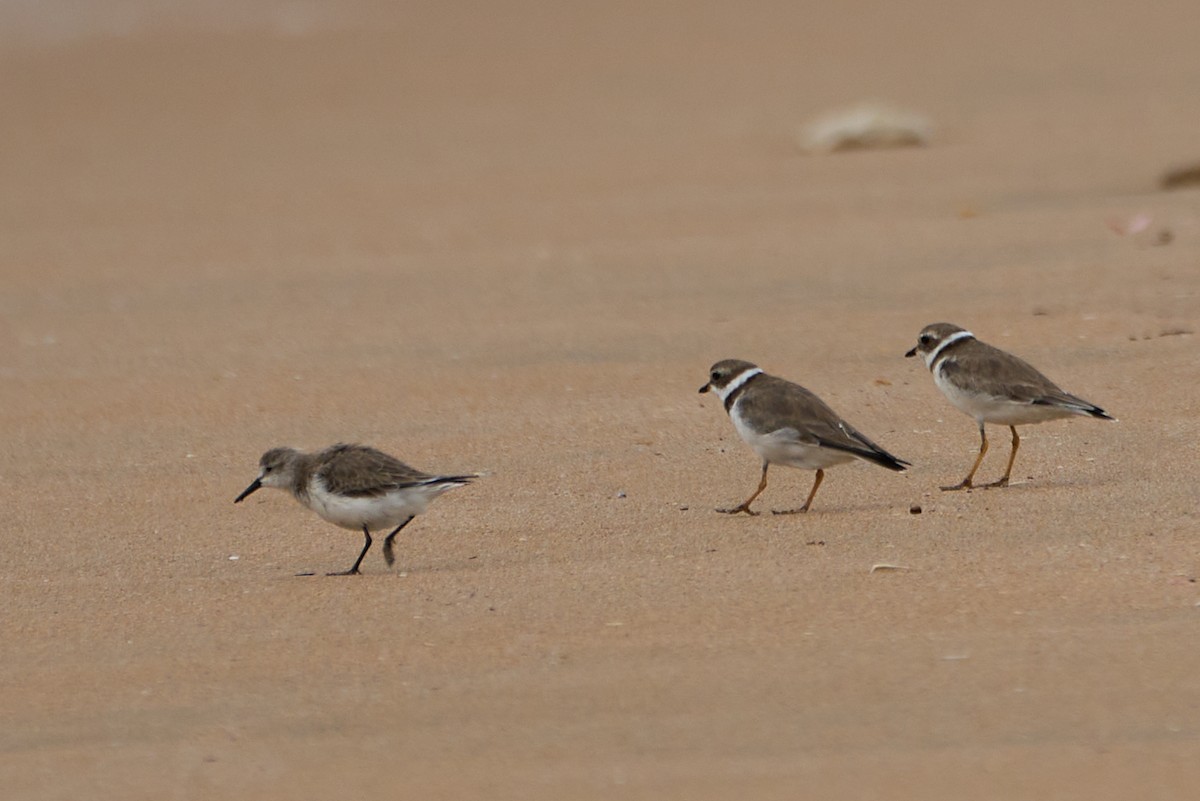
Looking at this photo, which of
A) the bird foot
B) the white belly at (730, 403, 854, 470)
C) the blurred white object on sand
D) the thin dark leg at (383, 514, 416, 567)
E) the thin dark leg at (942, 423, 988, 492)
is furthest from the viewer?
the blurred white object on sand

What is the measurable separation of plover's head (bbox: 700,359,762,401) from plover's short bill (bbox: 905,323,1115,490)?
798 millimetres

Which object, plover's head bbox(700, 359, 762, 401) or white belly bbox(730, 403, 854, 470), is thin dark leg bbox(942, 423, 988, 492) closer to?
white belly bbox(730, 403, 854, 470)

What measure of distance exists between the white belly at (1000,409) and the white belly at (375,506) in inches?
87.9

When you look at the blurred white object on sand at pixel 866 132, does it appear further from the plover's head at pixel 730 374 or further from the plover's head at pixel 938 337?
the plover's head at pixel 730 374

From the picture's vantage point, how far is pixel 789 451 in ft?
23.6

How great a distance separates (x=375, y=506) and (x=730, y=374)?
1.84 metres

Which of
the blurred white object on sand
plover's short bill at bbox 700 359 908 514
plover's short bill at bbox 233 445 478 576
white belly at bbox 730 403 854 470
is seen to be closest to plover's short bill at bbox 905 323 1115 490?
plover's short bill at bbox 700 359 908 514

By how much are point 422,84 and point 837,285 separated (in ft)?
35.9

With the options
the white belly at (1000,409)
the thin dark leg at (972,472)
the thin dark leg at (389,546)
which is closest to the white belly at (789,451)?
the thin dark leg at (972,472)

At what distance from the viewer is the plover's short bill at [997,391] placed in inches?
286

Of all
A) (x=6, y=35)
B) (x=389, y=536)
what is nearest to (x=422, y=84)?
(x=6, y=35)

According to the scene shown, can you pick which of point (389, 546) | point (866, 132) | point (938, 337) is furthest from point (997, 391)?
point (866, 132)

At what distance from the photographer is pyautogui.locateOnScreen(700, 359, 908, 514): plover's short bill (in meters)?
7.06

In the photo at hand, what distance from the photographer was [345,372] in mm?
9805
